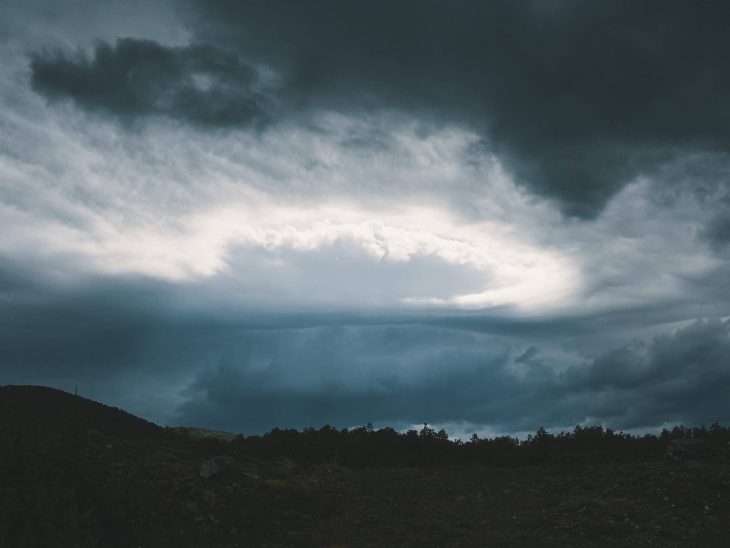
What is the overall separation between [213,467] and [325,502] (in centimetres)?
418

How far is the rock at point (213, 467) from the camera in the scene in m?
22.5

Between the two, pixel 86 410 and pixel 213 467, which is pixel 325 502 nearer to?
pixel 213 467

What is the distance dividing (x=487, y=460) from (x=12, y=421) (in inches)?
767

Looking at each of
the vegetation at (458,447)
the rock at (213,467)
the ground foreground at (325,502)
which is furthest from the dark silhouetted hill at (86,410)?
the ground foreground at (325,502)

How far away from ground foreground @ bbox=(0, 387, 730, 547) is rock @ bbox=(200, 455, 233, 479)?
0.14 feet

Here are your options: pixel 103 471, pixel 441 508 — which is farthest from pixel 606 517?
pixel 103 471

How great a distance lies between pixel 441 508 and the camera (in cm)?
2131

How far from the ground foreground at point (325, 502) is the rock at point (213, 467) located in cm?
4

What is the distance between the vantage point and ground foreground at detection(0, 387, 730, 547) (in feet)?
55.3

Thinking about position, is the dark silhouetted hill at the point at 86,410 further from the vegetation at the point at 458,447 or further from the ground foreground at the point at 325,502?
the ground foreground at the point at 325,502

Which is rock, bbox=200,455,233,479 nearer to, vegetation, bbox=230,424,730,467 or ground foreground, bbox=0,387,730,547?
ground foreground, bbox=0,387,730,547

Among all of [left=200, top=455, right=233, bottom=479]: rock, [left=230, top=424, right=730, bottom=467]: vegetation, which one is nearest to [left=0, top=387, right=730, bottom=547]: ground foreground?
[left=200, top=455, right=233, bottom=479]: rock

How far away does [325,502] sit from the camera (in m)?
22.2

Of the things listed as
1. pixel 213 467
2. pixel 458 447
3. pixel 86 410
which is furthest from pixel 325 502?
pixel 86 410
